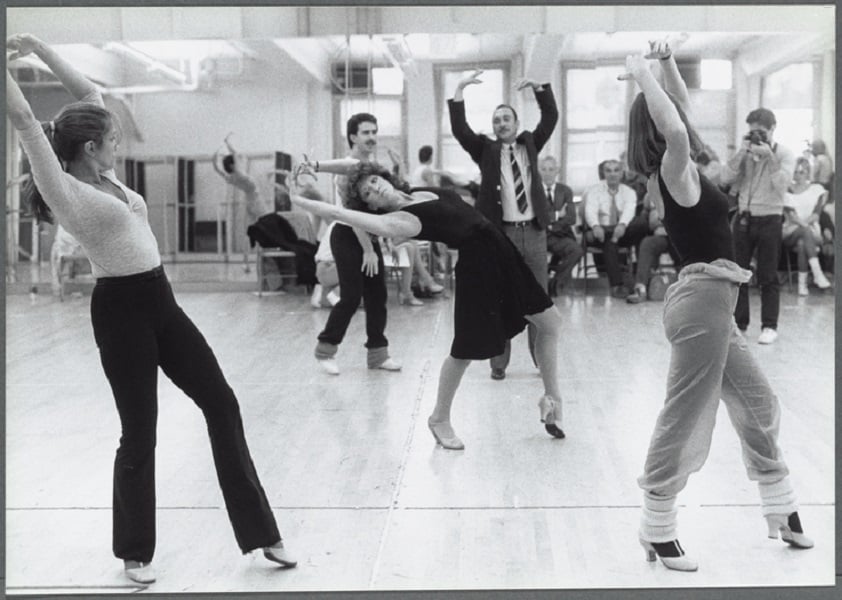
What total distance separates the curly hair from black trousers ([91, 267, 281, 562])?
1189 mm

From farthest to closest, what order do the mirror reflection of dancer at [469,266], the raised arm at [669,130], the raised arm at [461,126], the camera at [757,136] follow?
the camera at [757,136] < the raised arm at [461,126] < the mirror reflection of dancer at [469,266] < the raised arm at [669,130]

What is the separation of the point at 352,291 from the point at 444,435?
165cm

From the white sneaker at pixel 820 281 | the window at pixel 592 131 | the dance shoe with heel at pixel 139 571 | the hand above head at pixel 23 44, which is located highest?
the window at pixel 592 131

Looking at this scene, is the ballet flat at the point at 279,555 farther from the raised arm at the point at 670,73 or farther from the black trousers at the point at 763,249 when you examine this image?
the black trousers at the point at 763,249

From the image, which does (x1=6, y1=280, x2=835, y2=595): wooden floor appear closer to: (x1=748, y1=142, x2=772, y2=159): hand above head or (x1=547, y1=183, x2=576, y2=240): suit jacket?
(x1=748, y1=142, x2=772, y2=159): hand above head

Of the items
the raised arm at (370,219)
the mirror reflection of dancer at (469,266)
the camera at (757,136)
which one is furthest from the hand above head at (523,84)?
the camera at (757,136)

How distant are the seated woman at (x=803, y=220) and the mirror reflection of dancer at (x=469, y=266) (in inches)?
208

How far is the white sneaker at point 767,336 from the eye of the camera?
22.1 feet

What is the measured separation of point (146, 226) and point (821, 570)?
71.7 inches

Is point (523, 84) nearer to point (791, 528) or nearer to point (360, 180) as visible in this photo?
point (360, 180)

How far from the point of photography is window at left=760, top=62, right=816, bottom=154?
8.87m

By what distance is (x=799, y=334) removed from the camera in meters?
7.20

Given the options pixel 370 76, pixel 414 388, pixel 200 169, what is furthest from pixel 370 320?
pixel 200 169

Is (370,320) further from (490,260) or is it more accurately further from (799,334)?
(799,334)
